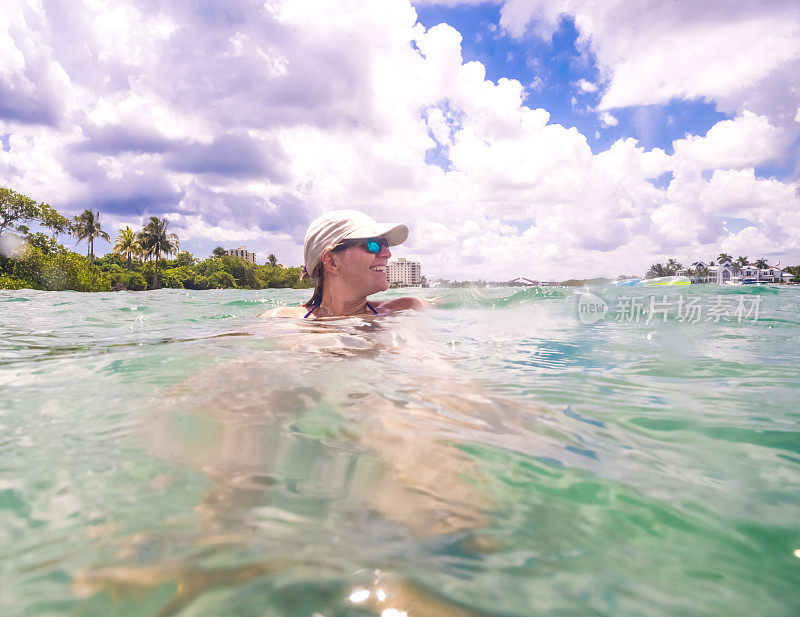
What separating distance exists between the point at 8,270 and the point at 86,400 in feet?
119

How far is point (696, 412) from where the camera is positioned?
187cm

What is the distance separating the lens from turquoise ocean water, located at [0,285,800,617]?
0.88 meters

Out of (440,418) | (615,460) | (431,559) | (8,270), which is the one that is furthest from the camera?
(8,270)

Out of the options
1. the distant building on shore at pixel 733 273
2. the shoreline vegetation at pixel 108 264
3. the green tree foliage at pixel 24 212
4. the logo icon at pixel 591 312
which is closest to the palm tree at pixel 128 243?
the shoreline vegetation at pixel 108 264

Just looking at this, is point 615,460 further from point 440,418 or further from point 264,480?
point 264,480

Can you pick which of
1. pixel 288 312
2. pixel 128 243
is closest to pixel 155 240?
pixel 128 243

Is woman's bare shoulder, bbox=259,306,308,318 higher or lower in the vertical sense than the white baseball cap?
lower

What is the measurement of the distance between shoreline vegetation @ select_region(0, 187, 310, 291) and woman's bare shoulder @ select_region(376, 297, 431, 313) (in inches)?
43.1

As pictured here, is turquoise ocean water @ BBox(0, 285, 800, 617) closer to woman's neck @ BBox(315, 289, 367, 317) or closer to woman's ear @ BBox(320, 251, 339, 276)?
woman's ear @ BBox(320, 251, 339, 276)

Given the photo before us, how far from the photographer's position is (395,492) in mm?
1258

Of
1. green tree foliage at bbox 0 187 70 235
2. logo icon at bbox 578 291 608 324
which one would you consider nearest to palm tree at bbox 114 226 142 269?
green tree foliage at bbox 0 187 70 235

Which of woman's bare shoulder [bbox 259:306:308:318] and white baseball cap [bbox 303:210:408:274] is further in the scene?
woman's bare shoulder [bbox 259:306:308:318]

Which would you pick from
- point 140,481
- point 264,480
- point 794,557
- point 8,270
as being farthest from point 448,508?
point 8,270

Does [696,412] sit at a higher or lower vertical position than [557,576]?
higher
